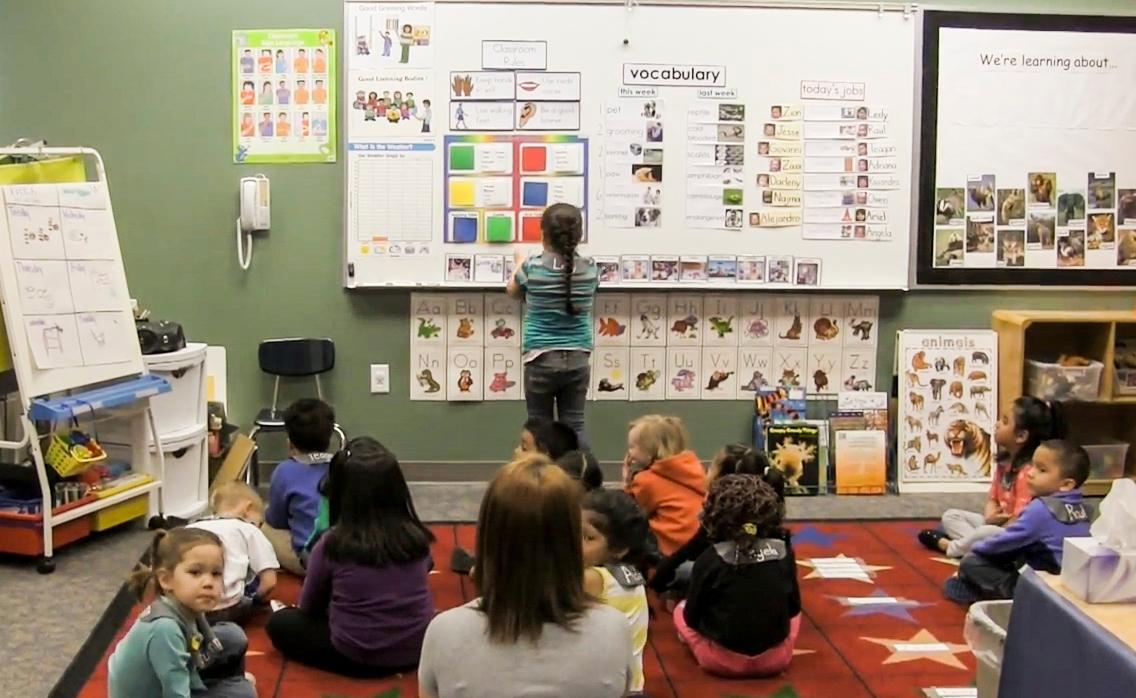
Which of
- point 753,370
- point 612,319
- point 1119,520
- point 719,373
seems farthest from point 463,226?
point 1119,520

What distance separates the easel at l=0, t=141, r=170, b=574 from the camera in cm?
393

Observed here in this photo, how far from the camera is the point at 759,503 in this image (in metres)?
3.14

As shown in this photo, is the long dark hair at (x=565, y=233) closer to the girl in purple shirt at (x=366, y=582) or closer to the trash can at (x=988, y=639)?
the girl in purple shirt at (x=366, y=582)

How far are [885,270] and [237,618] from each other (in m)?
3.11

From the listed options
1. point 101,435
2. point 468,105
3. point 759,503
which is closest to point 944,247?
point 468,105

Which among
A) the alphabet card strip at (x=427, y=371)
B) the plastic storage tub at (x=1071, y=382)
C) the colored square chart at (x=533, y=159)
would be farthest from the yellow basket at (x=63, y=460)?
the plastic storage tub at (x=1071, y=382)

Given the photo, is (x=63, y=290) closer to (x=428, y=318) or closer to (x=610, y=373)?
(x=428, y=318)

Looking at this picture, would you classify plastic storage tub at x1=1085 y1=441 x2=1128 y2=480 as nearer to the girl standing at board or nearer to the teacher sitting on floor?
the girl standing at board

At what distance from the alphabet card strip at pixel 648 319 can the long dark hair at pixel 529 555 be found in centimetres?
328

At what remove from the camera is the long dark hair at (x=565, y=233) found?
4.35 m

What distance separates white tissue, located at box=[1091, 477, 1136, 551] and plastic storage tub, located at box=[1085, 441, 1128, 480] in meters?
3.18

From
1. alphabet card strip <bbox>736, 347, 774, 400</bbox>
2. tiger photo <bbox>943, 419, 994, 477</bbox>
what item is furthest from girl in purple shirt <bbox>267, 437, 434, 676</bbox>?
tiger photo <bbox>943, 419, 994, 477</bbox>

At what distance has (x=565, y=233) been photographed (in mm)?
4367

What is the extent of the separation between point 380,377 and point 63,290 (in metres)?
1.43
